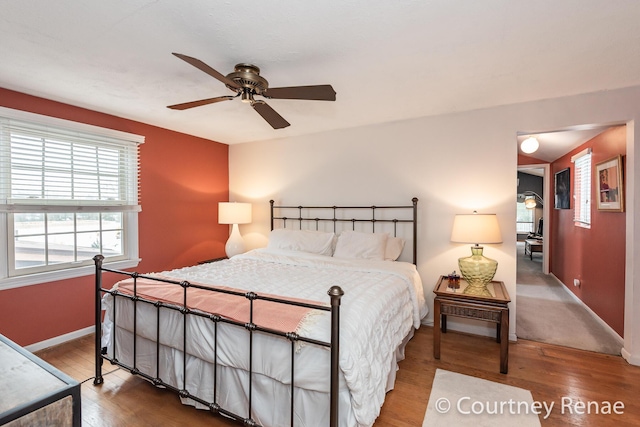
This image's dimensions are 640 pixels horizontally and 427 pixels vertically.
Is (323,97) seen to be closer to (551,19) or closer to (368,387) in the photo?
(551,19)

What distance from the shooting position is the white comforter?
1.58 metres

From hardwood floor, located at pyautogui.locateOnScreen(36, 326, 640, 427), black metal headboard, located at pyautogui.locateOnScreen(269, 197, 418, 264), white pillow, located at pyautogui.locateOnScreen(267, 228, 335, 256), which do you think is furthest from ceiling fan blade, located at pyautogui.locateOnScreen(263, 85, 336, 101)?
hardwood floor, located at pyautogui.locateOnScreen(36, 326, 640, 427)

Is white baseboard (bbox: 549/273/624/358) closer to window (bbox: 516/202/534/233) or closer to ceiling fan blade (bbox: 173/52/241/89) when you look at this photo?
ceiling fan blade (bbox: 173/52/241/89)

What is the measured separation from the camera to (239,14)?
166cm

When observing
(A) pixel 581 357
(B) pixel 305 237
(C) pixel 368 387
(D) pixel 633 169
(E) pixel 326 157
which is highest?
(E) pixel 326 157

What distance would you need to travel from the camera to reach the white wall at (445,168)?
2.73 meters

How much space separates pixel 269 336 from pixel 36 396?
3.24ft

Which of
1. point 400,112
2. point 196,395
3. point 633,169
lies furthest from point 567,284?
point 196,395

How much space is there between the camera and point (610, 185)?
3170 mm

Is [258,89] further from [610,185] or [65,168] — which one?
[610,185]

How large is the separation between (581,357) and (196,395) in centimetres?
327

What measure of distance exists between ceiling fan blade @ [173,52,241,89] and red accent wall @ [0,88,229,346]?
2.24m

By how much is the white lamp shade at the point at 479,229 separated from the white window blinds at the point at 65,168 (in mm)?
3607

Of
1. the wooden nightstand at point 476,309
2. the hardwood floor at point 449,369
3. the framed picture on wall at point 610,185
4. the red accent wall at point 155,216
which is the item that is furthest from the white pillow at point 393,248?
the red accent wall at point 155,216
